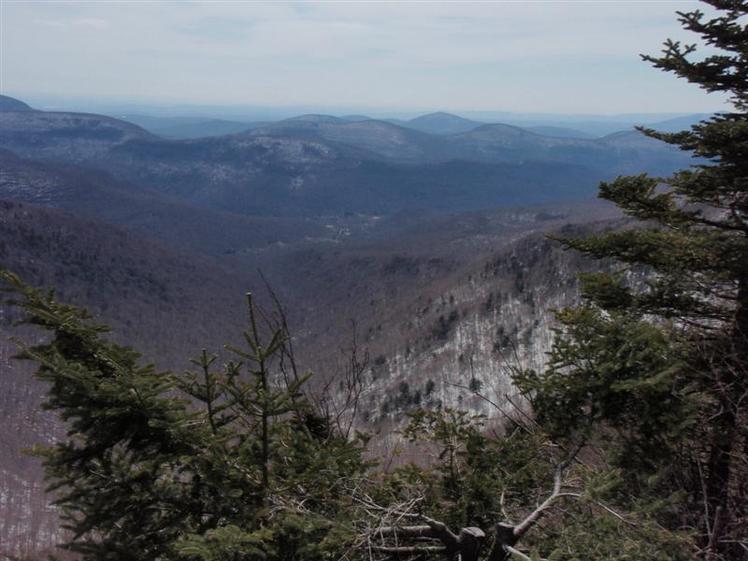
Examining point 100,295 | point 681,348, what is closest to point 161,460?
point 681,348

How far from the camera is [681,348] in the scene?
740cm

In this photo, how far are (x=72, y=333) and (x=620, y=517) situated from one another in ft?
18.6

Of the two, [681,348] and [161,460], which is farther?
[681,348]

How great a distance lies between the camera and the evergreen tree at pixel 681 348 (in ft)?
21.3

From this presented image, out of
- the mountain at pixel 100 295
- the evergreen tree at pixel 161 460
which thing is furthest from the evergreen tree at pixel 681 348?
the mountain at pixel 100 295

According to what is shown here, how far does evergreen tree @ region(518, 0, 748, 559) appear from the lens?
648 cm

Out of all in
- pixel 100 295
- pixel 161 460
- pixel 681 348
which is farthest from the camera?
pixel 100 295

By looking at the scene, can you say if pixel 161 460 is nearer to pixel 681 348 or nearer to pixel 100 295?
pixel 681 348

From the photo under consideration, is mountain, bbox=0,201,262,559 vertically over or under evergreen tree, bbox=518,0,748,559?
under

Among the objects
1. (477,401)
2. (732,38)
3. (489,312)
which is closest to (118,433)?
(732,38)

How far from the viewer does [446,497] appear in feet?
22.0

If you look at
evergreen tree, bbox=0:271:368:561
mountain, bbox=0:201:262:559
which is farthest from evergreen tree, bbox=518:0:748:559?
mountain, bbox=0:201:262:559

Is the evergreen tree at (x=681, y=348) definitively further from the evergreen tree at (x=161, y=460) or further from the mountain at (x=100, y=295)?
the mountain at (x=100, y=295)

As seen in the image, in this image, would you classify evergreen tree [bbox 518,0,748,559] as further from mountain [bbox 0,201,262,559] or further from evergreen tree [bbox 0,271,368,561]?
mountain [bbox 0,201,262,559]
